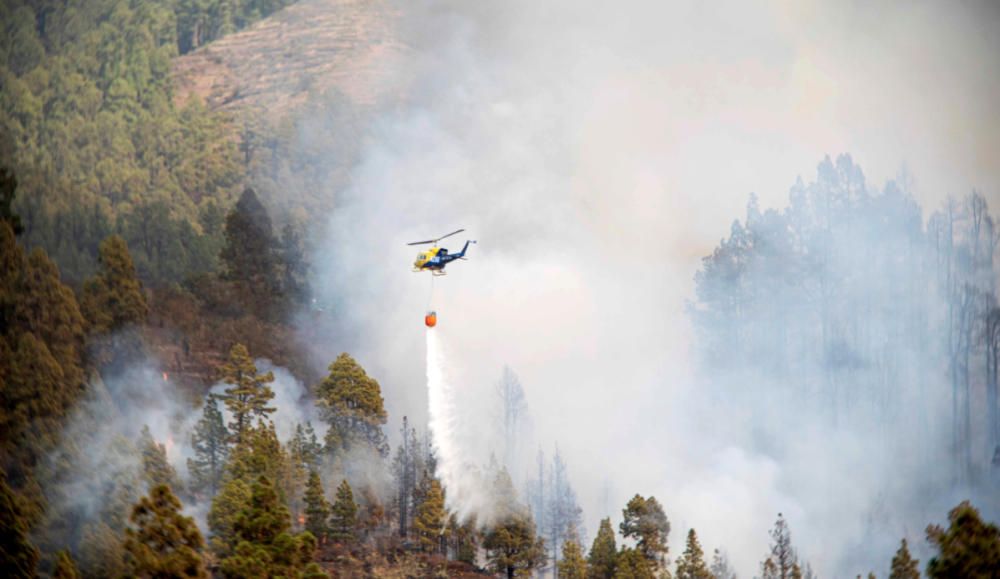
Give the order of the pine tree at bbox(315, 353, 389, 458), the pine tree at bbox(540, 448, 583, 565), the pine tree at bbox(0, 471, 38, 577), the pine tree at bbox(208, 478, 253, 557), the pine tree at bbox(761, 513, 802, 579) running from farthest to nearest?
the pine tree at bbox(540, 448, 583, 565) → the pine tree at bbox(315, 353, 389, 458) → the pine tree at bbox(761, 513, 802, 579) → the pine tree at bbox(208, 478, 253, 557) → the pine tree at bbox(0, 471, 38, 577)

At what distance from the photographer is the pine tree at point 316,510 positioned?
11444 centimetres

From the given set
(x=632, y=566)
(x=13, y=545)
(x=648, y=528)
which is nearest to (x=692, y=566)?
(x=632, y=566)

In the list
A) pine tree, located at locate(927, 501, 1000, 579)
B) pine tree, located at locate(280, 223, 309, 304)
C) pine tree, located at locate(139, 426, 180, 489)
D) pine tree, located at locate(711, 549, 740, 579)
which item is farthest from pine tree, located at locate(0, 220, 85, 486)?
pine tree, located at locate(927, 501, 1000, 579)

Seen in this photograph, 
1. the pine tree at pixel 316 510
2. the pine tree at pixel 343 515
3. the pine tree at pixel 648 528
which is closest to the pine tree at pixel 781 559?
the pine tree at pixel 648 528

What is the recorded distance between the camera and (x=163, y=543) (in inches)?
3231

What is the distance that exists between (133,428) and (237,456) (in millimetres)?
11222

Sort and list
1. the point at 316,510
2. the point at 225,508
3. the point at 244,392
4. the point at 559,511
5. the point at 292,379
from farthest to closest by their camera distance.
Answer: the point at 292,379
the point at 559,511
the point at 244,392
the point at 316,510
the point at 225,508

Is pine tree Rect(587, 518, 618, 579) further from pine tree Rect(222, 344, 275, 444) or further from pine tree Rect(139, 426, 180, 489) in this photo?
pine tree Rect(139, 426, 180, 489)

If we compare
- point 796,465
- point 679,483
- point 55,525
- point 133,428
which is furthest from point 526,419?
point 55,525

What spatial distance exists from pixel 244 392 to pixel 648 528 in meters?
33.2

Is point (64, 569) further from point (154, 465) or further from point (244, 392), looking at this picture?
point (244, 392)

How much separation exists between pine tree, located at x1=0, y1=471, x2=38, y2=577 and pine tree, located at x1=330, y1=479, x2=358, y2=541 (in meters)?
30.3

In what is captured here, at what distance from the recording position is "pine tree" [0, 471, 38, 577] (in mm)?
86062

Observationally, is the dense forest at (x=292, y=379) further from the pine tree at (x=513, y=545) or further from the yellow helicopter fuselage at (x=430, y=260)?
the yellow helicopter fuselage at (x=430, y=260)
